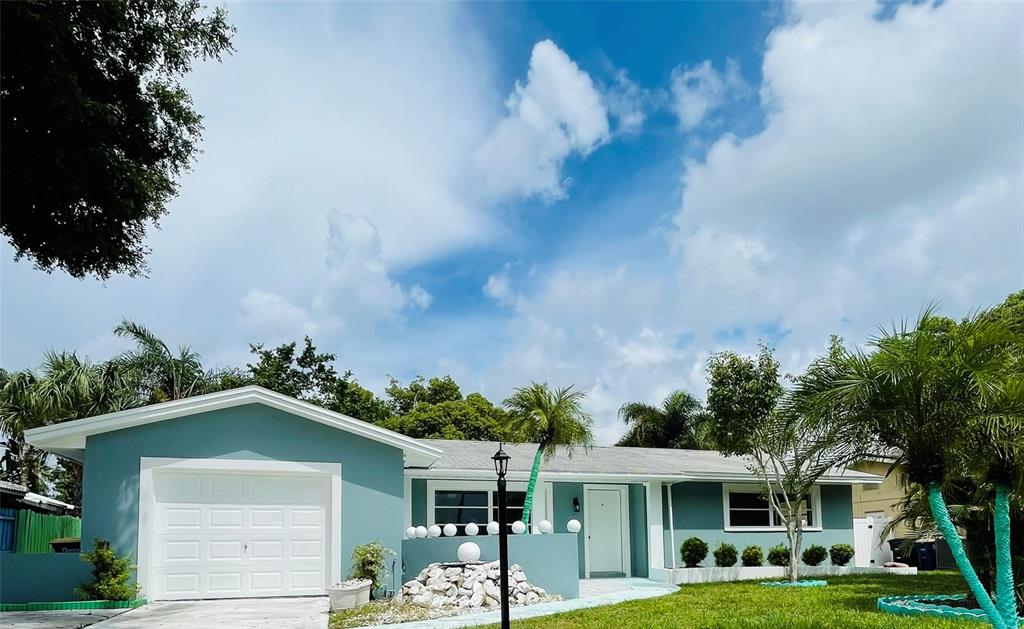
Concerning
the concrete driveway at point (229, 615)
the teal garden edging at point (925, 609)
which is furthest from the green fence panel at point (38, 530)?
the teal garden edging at point (925, 609)

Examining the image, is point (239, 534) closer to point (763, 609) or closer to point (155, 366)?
point (763, 609)

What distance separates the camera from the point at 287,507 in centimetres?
1586

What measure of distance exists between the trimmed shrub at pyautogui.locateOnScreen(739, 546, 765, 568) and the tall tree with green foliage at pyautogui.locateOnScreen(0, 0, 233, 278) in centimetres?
1635

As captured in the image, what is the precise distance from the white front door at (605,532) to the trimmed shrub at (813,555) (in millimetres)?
4865

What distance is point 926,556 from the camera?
986 inches

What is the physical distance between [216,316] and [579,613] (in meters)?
15.1

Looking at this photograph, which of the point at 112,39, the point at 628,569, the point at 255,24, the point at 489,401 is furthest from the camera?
the point at 489,401

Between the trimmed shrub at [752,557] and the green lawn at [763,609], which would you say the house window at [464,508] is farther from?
the trimmed shrub at [752,557]

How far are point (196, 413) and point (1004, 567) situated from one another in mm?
12948

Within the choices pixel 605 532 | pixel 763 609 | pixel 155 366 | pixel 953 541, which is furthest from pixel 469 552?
pixel 155 366

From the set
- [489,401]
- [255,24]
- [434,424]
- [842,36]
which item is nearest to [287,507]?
[255,24]

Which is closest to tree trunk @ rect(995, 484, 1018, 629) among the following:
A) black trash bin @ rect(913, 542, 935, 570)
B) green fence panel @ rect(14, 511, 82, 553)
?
black trash bin @ rect(913, 542, 935, 570)

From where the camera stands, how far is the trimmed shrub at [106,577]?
45.4ft

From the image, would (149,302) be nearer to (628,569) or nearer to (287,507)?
(287,507)
